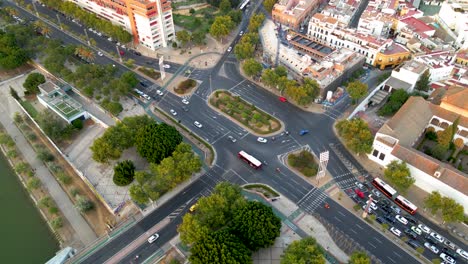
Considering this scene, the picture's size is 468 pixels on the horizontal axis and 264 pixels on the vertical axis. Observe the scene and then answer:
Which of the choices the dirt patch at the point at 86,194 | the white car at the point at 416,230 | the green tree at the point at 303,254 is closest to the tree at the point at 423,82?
the white car at the point at 416,230

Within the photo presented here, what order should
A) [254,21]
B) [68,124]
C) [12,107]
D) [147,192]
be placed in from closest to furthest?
1. [147,192]
2. [68,124]
3. [12,107]
4. [254,21]

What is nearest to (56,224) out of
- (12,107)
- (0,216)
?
(0,216)

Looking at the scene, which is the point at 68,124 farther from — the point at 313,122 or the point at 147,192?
the point at 313,122

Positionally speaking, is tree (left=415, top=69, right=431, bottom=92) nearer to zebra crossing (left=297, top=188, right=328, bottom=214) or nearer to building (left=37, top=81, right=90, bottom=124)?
zebra crossing (left=297, top=188, right=328, bottom=214)

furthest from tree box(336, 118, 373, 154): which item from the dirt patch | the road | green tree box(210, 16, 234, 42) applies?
green tree box(210, 16, 234, 42)

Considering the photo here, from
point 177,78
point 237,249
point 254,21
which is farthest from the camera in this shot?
point 254,21

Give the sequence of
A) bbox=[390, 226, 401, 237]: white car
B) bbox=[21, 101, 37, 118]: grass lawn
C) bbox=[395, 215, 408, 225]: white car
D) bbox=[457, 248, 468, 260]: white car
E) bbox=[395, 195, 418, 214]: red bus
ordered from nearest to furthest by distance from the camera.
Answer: bbox=[457, 248, 468, 260]: white car → bbox=[390, 226, 401, 237]: white car → bbox=[395, 215, 408, 225]: white car → bbox=[395, 195, 418, 214]: red bus → bbox=[21, 101, 37, 118]: grass lawn

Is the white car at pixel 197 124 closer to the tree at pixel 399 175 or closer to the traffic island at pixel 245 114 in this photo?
the traffic island at pixel 245 114

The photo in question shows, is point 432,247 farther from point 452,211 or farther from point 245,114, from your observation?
point 245,114
